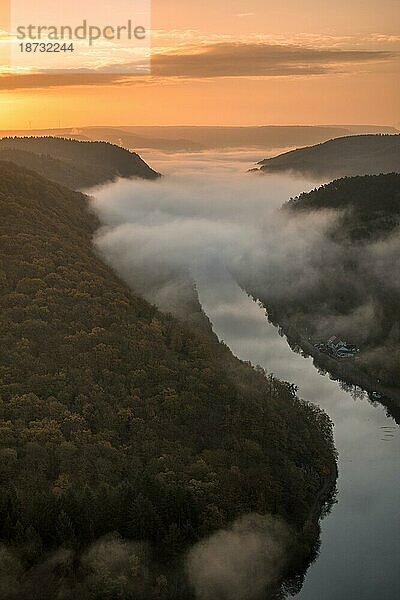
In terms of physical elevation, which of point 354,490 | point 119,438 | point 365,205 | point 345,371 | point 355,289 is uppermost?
point 365,205

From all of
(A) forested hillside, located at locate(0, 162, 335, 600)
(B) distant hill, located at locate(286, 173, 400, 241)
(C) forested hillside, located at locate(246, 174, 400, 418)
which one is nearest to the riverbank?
(C) forested hillside, located at locate(246, 174, 400, 418)

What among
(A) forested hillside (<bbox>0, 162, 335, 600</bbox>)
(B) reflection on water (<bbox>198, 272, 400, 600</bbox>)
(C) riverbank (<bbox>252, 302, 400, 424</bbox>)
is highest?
(A) forested hillside (<bbox>0, 162, 335, 600</bbox>)

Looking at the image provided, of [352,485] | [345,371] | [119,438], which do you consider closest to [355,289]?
[345,371]

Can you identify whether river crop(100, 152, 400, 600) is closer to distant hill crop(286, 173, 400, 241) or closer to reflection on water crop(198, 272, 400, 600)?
reflection on water crop(198, 272, 400, 600)

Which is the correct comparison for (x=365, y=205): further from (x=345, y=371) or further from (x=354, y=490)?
(x=354, y=490)

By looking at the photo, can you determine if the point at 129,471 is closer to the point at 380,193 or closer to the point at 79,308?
the point at 79,308

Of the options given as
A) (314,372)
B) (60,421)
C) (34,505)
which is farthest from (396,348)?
(34,505)

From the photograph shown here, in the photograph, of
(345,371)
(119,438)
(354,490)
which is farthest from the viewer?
(345,371)
